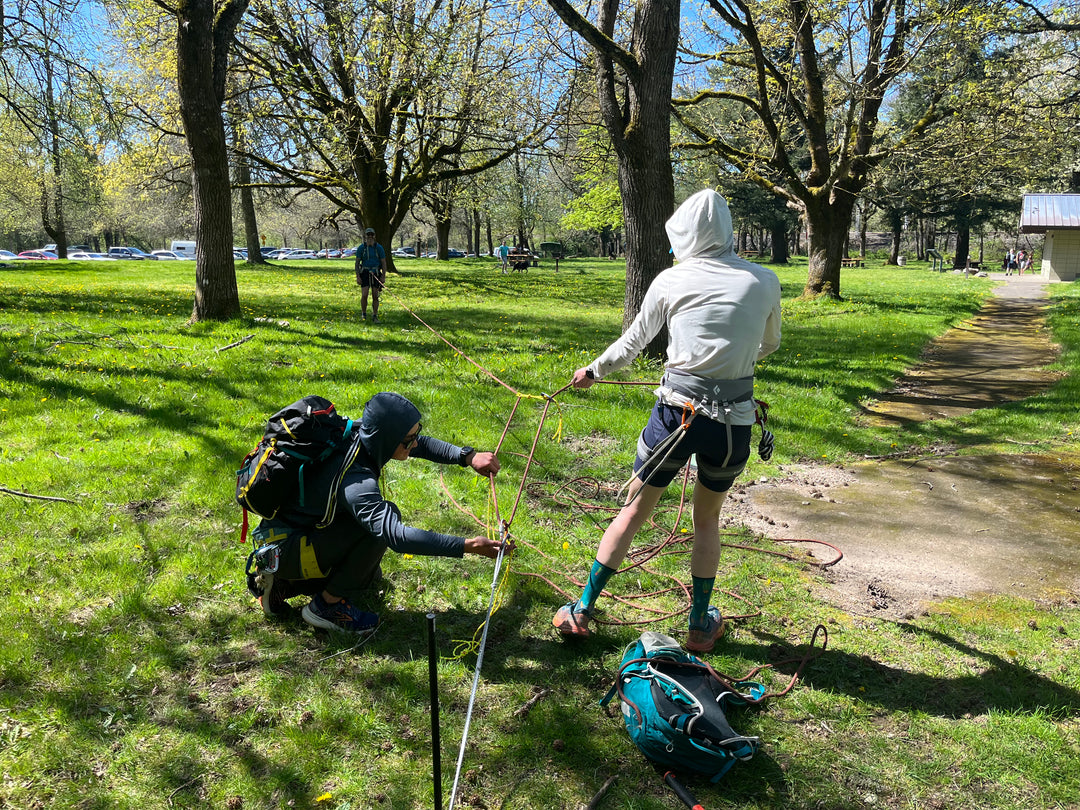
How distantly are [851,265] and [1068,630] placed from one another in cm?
4471

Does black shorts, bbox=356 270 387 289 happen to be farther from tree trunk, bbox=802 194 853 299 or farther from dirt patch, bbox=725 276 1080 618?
tree trunk, bbox=802 194 853 299

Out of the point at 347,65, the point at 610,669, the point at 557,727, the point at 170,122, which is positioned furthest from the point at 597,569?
the point at 170,122

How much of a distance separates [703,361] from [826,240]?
16506 millimetres

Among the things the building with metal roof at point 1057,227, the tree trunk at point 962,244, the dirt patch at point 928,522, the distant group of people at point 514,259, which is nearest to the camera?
the dirt patch at point 928,522

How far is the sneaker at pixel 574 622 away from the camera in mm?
3543

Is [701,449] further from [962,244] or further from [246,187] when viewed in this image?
[962,244]

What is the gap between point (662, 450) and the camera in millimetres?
3205

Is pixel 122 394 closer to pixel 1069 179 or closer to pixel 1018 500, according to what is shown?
pixel 1018 500

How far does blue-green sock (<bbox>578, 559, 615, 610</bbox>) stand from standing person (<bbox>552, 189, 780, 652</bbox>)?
23 mm

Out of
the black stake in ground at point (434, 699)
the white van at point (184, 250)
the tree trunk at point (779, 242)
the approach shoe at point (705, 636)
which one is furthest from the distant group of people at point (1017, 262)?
the white van at point (184, 250)

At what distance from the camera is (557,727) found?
9.91 feet

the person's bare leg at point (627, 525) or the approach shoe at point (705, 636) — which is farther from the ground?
the person's bare leg at point (627, 525)

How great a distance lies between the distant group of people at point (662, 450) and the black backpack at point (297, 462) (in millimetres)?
49

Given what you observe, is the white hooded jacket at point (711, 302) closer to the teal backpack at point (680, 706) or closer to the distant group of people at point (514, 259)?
the teal backpack at point (680, 706)
